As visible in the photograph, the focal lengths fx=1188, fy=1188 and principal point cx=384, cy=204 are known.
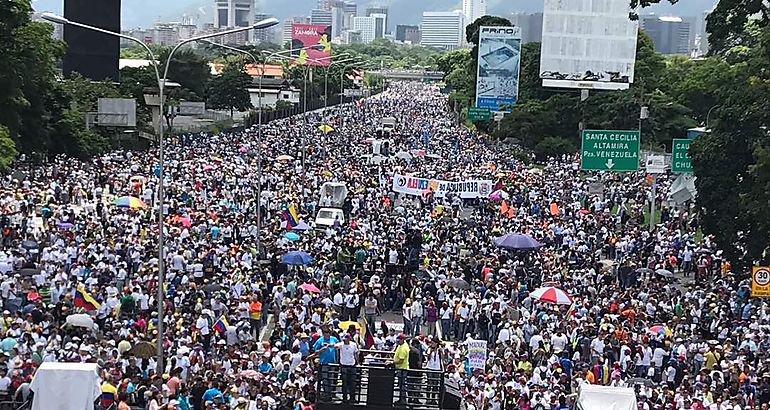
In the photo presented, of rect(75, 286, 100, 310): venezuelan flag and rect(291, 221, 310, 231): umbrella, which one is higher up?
rect(75, 286, 100, 310): venezuelan flag

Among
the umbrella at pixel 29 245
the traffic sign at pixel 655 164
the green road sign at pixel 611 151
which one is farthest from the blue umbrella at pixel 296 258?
the traffic sign at pixel 655 164

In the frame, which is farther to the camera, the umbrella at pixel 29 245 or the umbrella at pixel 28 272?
the umbrella at pixel 29 245

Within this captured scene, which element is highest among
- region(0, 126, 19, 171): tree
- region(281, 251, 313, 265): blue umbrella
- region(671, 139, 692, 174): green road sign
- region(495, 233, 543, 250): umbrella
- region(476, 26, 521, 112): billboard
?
region(476, 26, 521, 112): billboard

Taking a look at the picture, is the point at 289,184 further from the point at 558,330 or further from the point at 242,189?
the point at 558,330

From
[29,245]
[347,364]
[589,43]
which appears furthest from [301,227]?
[589,43]

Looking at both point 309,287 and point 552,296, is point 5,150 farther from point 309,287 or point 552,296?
point 552,296

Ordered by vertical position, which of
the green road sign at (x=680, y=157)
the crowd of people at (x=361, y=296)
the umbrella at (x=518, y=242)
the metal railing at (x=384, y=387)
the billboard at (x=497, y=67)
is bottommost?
the crowd of people at (x=361, y=296)

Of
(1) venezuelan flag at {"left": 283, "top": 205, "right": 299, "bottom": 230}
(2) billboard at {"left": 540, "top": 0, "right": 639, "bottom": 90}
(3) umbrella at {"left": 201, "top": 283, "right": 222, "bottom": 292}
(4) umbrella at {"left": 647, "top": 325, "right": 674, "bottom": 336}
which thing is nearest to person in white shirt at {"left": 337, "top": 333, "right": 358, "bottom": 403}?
(3) umbrella at {"left": 201, "top": 283, "right": 222, "bottom": 292}

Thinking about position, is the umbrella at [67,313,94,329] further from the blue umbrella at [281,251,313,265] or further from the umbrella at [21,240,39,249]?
the umbrella at [21,240,39,249]

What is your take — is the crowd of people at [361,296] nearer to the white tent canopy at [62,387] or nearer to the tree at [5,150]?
the tree at [5,150]
